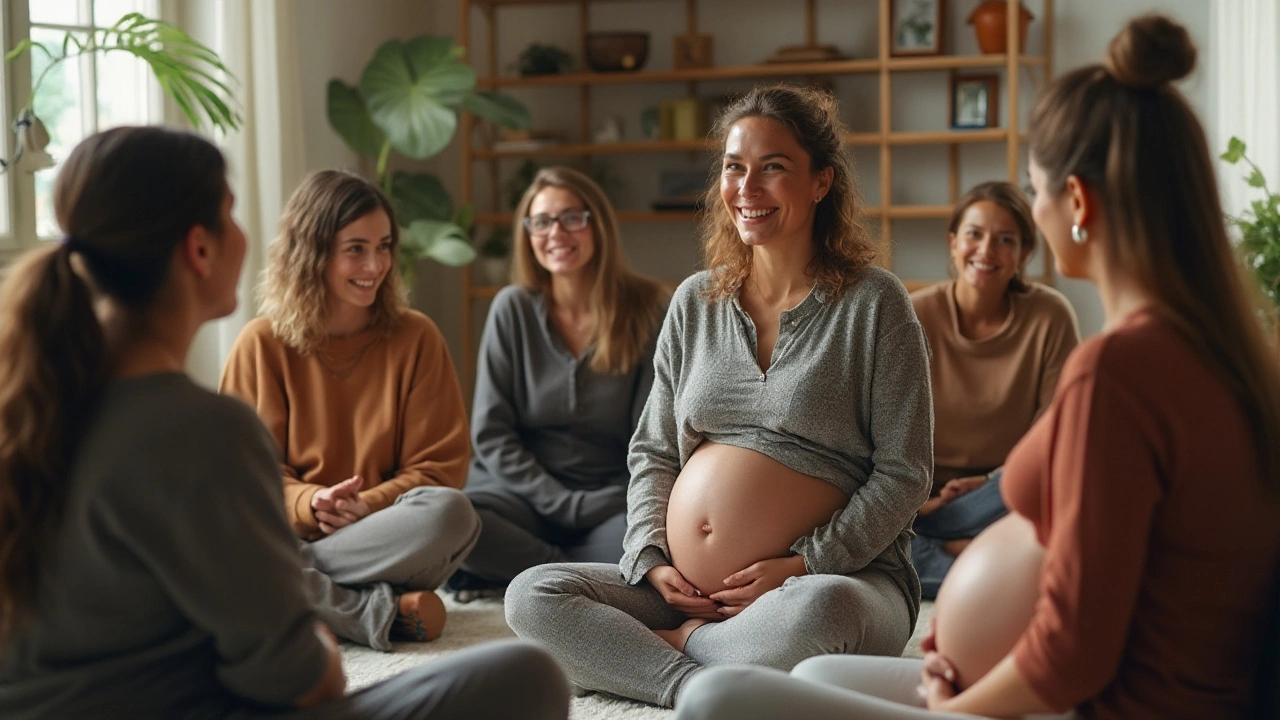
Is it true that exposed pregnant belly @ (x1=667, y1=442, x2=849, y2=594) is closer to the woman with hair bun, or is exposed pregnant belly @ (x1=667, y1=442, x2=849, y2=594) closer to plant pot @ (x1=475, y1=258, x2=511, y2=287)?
the woman with hair bun

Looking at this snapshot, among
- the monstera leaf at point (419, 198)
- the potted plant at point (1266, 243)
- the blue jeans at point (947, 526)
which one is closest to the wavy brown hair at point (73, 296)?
the blue jeans at point (947, 526)

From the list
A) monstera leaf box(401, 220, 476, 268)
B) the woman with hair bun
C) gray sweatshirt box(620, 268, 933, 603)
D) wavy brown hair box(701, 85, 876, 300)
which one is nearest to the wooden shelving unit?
monstera leaf box(401, 220, 476, 268)

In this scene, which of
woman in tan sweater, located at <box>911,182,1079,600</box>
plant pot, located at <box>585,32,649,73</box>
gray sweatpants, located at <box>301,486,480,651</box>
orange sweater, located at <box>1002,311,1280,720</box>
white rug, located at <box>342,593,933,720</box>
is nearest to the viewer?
orange sweater, located at <box>1002,311,1280,720</box>

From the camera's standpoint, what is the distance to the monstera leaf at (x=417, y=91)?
466cm

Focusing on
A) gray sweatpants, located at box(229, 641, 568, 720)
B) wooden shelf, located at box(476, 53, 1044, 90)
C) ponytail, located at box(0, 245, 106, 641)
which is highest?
wooden shelf, located at box(476, 53, 1044, 90)

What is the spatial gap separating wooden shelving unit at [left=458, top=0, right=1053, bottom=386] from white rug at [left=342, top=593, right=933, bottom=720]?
6.95 ft

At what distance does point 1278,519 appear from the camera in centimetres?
120

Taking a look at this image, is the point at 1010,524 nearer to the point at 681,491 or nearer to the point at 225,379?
the point at 681,491

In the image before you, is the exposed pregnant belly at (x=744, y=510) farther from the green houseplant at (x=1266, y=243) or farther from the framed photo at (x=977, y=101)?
the framed photo at (x=977, y=101)

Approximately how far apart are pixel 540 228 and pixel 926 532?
129 cm

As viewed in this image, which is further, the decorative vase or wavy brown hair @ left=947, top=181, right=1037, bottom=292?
the decorative vase

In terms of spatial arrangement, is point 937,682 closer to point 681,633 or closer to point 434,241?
point 681,633

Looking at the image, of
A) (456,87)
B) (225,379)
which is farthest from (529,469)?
(456,87)

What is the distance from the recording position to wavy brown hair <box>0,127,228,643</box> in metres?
1.24
